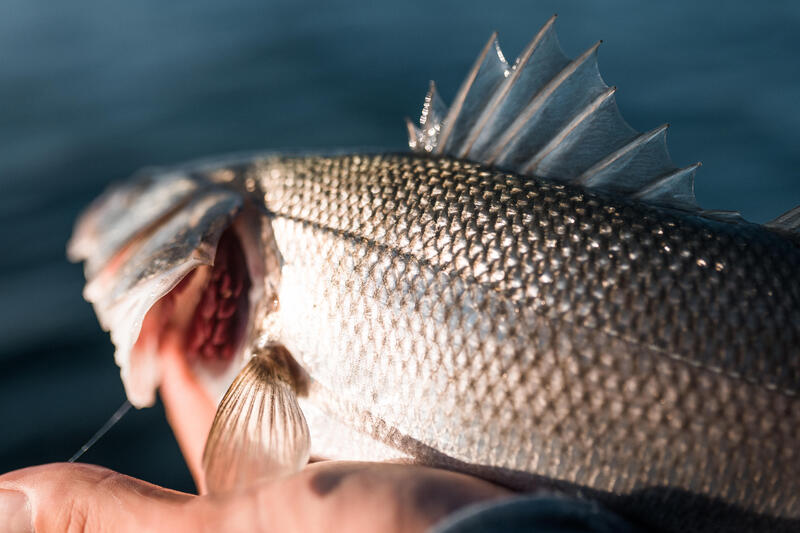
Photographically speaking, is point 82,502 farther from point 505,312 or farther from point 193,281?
point 505,312

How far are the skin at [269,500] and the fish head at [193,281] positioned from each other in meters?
0.33

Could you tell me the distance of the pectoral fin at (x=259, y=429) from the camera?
1.28 m

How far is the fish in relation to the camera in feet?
3.66

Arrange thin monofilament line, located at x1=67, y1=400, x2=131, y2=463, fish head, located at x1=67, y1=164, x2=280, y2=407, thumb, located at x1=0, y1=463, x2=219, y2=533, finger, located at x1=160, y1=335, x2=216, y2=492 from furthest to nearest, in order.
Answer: thin monofilament line, located at x1=67, y1=400, x2=131, y2=463 → finger, located at x1=160, y1=335, x2=216, y2=492 → fish head, located at x1=67, y1=164, x2=280, y2=407 → thumb, located at x1=0, y1=463, x2=219, y2=533

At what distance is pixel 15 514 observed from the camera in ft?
4.42

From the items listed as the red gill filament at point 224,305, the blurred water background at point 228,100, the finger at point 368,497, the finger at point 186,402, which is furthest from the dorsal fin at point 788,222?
the blurred water background at point 228,100

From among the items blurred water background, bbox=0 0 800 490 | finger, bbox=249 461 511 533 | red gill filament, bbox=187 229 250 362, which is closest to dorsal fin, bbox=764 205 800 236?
finger, bbox=249 461 511 533

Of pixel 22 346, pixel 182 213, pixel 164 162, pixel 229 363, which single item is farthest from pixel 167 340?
pixel 164 162

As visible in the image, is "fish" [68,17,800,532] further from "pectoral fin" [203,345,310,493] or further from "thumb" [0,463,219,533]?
"thumb" [0,463,219,533]

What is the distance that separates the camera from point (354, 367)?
1.32 meters

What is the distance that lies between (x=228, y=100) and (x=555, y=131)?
3.41 meters

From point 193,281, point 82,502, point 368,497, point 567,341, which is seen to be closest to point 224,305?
point 193,281

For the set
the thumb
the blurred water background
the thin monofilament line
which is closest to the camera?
the thumb

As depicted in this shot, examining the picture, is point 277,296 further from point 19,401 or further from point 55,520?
point 19,401
